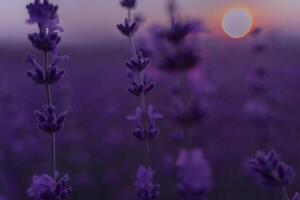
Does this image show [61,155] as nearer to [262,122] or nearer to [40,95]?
[262,122]

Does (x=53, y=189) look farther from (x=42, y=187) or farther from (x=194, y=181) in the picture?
(x=194, y=181)

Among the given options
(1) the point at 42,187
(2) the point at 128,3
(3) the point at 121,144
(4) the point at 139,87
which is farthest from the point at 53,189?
(3) the point at 121,144

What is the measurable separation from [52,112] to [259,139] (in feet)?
12.3

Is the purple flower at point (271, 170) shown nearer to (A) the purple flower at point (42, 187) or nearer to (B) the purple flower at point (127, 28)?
(A) the purple flower at point (42, 187)

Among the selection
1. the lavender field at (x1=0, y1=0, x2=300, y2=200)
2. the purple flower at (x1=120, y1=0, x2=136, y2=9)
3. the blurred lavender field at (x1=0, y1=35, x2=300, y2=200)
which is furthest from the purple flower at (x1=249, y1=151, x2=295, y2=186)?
the blurred lavender field at (x1=0, y1=35, x2=300, y2=200)

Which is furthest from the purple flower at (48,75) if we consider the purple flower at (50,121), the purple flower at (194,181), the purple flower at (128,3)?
the purple flower at (194,181)

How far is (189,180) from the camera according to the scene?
2.89 meters

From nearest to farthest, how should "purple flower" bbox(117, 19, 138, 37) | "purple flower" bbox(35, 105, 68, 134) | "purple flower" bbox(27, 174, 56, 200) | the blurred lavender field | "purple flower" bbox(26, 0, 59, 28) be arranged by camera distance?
"purple flower" bbox(27, 174, 56, 200), "purple flower" bbox(35, 105, 68, 134), "purple flower" bbox(26, 0, 59, 28), "purple flower" bbox(117, 19, 138, 37), the blurred lavender field

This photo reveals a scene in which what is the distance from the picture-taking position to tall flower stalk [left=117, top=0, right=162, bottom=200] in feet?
9.54

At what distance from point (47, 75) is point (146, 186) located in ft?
2.22

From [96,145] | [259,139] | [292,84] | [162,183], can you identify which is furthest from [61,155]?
[292,84]

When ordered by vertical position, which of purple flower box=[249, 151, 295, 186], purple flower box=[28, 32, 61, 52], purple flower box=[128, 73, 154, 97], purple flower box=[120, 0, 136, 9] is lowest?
purple flower box=[249, 151, 295, 186]

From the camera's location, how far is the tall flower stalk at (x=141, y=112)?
2.91 meters

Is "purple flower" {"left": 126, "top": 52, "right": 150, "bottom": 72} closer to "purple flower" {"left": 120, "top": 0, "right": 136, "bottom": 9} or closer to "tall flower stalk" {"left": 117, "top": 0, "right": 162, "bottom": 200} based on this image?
"tall flower stalk" {"left": 117, "top": 0, "right": 162, "bottom": 200}
